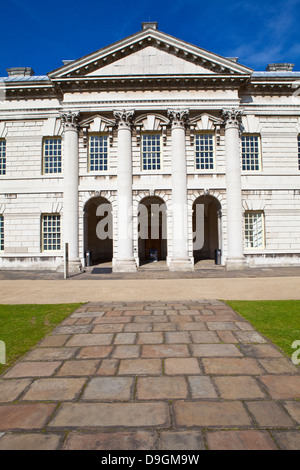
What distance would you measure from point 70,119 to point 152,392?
61.5 ft

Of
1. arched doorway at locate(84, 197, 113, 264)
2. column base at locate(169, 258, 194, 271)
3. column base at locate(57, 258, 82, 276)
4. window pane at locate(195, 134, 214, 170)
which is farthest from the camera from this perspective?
arched doorway at locate(84, 197, 113, 264)

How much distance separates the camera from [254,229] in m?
19.1

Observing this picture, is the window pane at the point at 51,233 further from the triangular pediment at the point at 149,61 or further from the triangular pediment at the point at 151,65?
the triangular pediment at the point at 151,65

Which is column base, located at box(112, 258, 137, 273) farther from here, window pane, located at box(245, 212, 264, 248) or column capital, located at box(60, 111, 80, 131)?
column capital, located at box(60, 111, 80, 131)

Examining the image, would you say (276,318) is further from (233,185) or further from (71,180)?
(71,180)

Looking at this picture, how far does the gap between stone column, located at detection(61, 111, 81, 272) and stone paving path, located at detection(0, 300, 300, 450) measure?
44.4 feet

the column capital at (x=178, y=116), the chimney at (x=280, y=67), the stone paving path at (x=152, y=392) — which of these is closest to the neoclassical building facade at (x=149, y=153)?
the column capital at (x=178, y=116)

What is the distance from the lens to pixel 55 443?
2.21 meters

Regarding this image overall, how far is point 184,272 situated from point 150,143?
918 centimetres

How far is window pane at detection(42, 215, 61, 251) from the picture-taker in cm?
1912

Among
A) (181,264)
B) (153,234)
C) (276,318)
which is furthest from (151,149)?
(276,318)

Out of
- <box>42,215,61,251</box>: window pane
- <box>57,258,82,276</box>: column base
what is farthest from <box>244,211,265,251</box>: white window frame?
<box>42,215,61,251</box>: window pane

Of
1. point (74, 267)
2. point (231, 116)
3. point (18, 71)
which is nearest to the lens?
point (74, 267)

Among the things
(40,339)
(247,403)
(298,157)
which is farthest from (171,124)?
(247,403)
